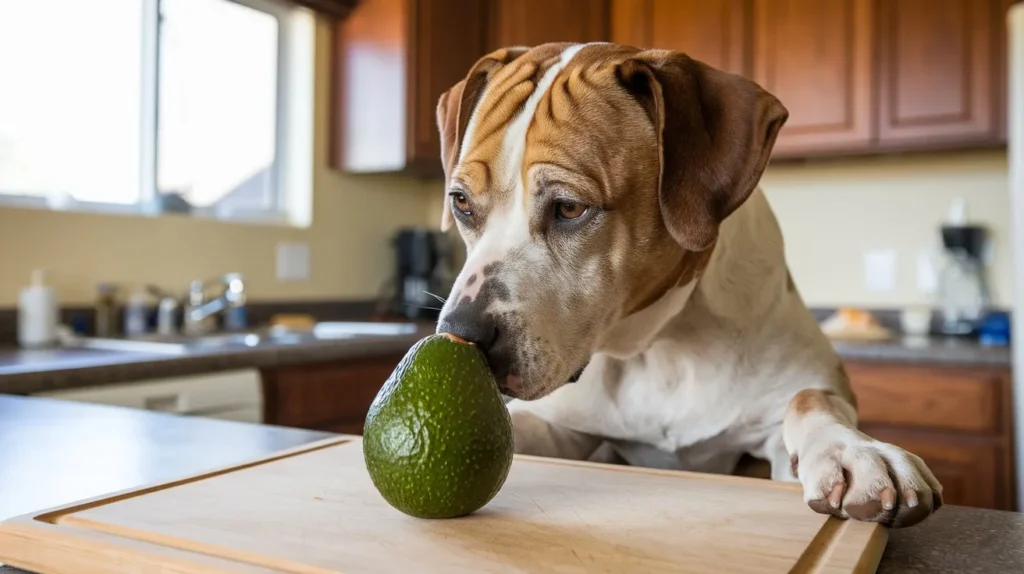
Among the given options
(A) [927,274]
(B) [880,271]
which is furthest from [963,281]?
(B) [880,271]

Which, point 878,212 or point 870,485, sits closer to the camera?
point 870,485

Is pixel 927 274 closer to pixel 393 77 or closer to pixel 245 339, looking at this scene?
pixel 393 77

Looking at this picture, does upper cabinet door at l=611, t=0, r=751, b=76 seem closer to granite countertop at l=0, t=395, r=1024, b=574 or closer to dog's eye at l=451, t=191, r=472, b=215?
dog's eye at l=451, t=191, r=472, b=215

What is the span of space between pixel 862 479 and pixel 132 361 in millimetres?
1714

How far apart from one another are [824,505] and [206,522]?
49 cm

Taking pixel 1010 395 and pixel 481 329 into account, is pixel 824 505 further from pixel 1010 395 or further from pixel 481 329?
pixel 1010 395

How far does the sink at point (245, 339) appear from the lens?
2412 mm

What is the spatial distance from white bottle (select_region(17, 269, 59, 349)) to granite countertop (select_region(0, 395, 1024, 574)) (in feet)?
3.65

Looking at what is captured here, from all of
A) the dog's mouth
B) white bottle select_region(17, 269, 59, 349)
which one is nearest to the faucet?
white bottle select_region(17, 269, 59, 349)

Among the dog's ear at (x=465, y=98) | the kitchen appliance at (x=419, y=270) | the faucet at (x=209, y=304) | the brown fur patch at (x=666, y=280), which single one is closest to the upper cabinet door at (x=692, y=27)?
the kitchen appliance at (x=419, y=270)

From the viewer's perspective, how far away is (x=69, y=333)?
2.52 m

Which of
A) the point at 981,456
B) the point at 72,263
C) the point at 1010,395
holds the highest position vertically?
the point at 72,263

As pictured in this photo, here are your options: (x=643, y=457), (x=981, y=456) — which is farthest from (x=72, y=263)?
(x=981, y=456)

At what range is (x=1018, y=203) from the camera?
105 inches
